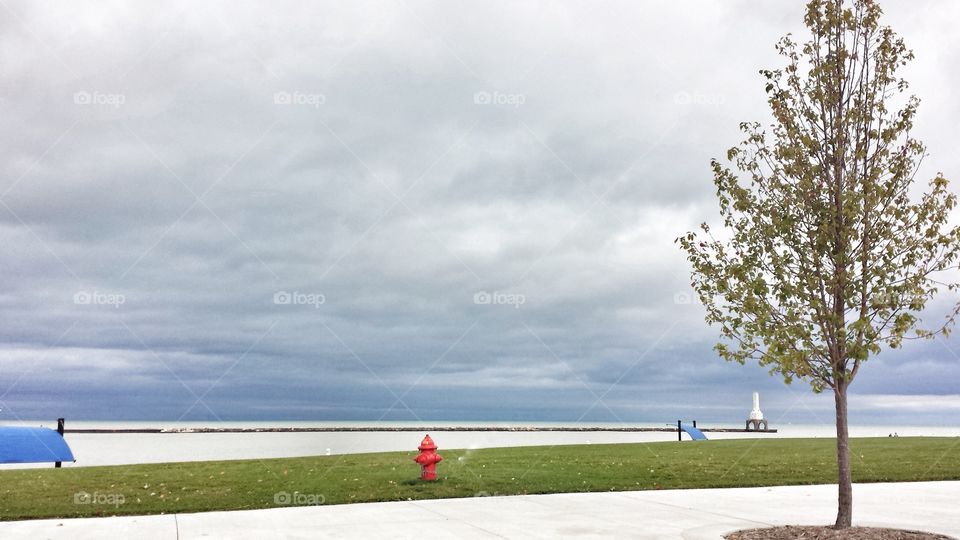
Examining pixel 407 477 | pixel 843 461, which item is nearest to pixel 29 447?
pixel 407 477

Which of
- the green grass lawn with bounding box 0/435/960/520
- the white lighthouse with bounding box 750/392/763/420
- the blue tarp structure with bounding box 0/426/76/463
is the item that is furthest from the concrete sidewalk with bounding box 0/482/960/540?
the white lighthouse with bounding box 750/392/763/420

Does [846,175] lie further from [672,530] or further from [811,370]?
[672,530]

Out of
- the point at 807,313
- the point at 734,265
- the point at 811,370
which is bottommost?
the point at 811,370

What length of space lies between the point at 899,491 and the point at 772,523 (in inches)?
221

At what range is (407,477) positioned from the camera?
651 inches

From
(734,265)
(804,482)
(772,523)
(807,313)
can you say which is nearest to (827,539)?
(772,523)

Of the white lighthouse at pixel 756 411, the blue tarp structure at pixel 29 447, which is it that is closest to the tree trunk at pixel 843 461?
the blue tarp structure at pixel 29 447

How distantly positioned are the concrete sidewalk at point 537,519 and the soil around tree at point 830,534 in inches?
15.4

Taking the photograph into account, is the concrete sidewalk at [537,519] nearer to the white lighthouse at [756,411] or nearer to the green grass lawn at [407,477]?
the green grass lawn at [407,477]

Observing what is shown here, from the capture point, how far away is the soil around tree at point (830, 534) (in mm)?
9453

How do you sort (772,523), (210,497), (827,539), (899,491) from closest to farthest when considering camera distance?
(827,539), (772,523), (210,497), (899,491)

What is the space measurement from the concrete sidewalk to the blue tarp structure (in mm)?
13441

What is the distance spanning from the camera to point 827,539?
30.5 feet

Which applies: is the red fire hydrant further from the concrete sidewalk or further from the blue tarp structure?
the blue tarp structure
